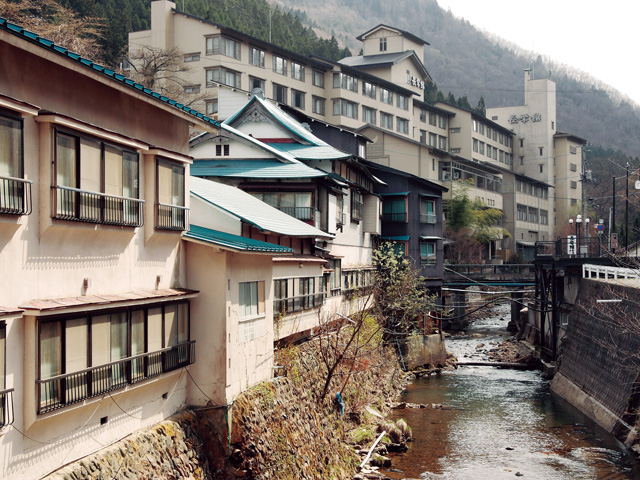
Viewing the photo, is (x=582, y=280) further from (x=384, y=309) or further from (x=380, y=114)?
(x=380, y=114)

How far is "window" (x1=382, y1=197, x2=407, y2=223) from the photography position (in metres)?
46.8

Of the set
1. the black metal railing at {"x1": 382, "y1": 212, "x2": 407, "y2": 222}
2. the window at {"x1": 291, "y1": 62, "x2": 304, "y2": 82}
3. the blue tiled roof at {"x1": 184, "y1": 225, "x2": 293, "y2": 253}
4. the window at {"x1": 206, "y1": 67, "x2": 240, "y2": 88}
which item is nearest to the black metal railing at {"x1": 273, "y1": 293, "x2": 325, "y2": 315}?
the blue tiled roof at {"x1": 184, "y1": 225, "x2": 293, "y2": 253}

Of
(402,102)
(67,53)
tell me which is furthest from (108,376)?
(402,102)

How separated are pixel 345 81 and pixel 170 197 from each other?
59618 millimetres

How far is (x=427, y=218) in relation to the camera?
47.9 meters

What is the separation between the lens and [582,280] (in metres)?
39.1

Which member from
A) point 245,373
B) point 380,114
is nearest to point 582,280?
point 245,373

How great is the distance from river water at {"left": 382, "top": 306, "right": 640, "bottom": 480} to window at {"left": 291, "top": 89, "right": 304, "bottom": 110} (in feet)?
123

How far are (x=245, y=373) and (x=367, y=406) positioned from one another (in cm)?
1199

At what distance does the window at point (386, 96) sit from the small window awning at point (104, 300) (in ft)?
214

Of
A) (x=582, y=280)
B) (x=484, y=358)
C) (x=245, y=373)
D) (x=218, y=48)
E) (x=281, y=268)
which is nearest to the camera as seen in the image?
(x=245, y=373)

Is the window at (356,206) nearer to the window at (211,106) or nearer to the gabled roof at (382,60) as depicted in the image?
the window at (211,106)

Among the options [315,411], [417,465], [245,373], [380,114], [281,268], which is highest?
[380,114]

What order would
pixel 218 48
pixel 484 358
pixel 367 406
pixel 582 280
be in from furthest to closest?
1. pixel 218 48
2. pixel 484 358
3. pixel 582 280
4. pixel 367 406
